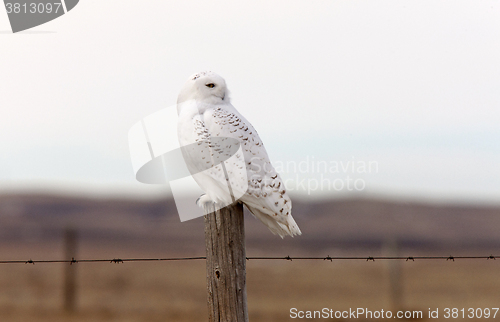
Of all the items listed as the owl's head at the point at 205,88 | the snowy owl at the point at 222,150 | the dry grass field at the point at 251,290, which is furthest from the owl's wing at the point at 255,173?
the dry grass field at the point at 251,290

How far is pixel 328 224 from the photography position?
1204 inches

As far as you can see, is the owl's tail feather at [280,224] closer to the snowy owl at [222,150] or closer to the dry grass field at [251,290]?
the snowy owl at [222,150]

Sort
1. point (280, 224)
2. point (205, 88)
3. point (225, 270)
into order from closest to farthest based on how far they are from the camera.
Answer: point (225, 270) → point (280, 224) → point (205, 88)

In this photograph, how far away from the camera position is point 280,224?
10.6ft

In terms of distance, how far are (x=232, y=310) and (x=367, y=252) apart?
894 inches

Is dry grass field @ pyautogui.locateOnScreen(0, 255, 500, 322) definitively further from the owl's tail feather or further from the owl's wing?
the owl's wing

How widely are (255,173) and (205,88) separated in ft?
2.54

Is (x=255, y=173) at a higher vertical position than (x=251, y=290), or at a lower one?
higher

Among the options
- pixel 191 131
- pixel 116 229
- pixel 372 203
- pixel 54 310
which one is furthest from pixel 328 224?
pixel 191 131

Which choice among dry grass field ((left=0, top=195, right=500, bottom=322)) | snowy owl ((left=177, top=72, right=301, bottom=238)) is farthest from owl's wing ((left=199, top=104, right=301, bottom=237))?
dry grass field ((left=0, top=195, right=500, bottom=322))

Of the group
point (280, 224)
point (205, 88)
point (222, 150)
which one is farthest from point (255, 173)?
point (205, 88)

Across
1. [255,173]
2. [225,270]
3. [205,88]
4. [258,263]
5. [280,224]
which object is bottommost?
[225,270]

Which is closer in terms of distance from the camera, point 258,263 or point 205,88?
point 205,88

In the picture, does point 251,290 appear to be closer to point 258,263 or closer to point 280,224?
point 258,263
